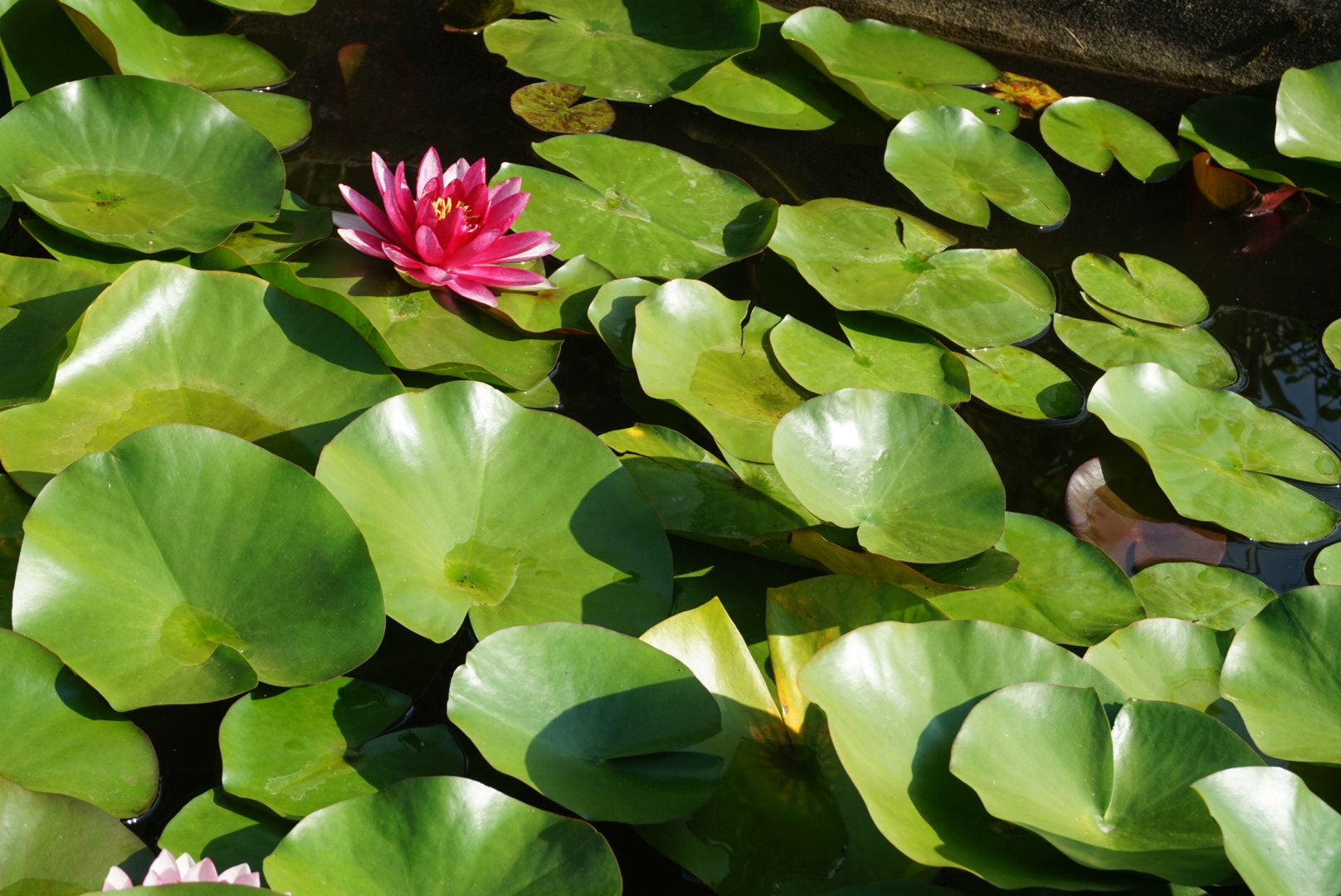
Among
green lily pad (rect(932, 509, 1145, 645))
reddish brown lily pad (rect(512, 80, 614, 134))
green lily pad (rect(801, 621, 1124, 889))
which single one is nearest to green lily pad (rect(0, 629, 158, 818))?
green lily pad (rect(801, 621, 1124, 889))

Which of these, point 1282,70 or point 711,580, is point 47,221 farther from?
point 1282,70

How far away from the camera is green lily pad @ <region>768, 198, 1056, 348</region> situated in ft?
6.15

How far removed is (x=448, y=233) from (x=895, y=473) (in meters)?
0.81

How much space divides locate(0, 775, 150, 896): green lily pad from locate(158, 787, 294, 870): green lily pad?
50mm

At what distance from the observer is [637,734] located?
1116 mm

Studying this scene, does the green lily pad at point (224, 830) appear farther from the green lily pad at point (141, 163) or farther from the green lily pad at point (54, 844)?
the green lily pad at point (141, 163)

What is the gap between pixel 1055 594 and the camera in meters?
1.46

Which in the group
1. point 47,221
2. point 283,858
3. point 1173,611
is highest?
point 47,221

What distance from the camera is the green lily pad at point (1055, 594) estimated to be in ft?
4.63

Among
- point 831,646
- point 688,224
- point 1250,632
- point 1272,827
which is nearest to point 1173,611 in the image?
point 1250,632

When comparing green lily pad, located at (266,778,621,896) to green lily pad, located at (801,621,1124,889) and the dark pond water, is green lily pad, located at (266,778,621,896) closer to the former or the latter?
green lily pad, located at (801,621,1124,889)

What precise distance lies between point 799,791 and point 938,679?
21 centimetres

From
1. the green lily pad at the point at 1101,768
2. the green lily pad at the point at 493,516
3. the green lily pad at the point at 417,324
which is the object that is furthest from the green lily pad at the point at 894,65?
the green lily pad at the point at 1101,768

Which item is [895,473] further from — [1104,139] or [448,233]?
[1104,139]
